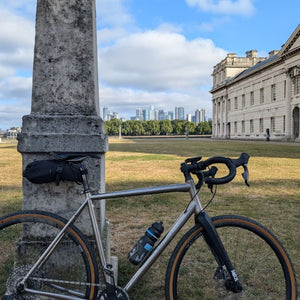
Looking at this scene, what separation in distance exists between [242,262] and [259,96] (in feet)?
207

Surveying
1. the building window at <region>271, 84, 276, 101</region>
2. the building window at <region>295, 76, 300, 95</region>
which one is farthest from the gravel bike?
the building window at <region>271, 84, 276, 101</region>

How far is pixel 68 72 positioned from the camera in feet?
9.46

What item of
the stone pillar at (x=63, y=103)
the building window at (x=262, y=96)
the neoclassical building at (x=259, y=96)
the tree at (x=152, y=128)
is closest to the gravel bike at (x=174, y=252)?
the stone pillar at (x=63, y=103)

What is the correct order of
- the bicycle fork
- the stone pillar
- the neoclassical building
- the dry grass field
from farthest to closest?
the neoclassical building
the dry grass field
the stone pillar
the bicycle fork

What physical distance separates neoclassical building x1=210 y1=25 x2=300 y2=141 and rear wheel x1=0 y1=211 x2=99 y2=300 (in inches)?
1875

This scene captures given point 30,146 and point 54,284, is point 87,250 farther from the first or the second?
point 30,146

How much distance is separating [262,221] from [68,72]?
3.96m

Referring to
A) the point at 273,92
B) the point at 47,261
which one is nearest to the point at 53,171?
the point at 47,261

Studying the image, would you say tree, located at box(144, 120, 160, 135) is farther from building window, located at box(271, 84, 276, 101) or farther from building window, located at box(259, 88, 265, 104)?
building window, located at box(271, 84, 276, 101)

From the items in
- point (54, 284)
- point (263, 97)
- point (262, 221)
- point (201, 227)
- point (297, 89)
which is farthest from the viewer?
point (263, 97)

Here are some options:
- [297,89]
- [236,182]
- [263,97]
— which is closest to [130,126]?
[263,97]

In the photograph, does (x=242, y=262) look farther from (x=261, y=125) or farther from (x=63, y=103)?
(x=261, y=125)

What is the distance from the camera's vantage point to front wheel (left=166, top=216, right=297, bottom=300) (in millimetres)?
2143

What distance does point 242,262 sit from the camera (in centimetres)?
259
